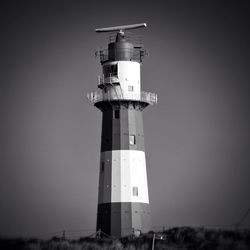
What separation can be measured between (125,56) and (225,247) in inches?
677

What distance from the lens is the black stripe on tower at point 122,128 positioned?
169 feet

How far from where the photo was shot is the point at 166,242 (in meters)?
45.1

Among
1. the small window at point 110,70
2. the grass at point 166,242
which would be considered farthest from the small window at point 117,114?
the grass at point 166,242

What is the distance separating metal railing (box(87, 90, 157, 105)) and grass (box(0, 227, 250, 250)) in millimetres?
8773

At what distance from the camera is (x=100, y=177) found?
51.8 m

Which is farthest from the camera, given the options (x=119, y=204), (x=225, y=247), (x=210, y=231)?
(x=119, y=204)

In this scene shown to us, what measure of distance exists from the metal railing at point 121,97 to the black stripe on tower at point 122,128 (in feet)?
1.86

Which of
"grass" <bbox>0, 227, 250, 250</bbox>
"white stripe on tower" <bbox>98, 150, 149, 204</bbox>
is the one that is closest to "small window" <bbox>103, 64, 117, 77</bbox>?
"white stripe on tower" <bbox>98, 150, 149, 204</bbox>

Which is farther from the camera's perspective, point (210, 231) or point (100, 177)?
point (100, 177)

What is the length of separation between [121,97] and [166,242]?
36.1ft

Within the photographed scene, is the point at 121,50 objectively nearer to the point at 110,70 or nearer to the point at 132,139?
the point at 110,70

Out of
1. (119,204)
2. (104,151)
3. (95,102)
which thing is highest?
(95,102)

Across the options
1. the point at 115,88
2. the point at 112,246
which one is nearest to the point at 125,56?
the point at 115,88

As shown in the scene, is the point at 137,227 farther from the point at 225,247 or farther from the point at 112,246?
the point at 225,247
